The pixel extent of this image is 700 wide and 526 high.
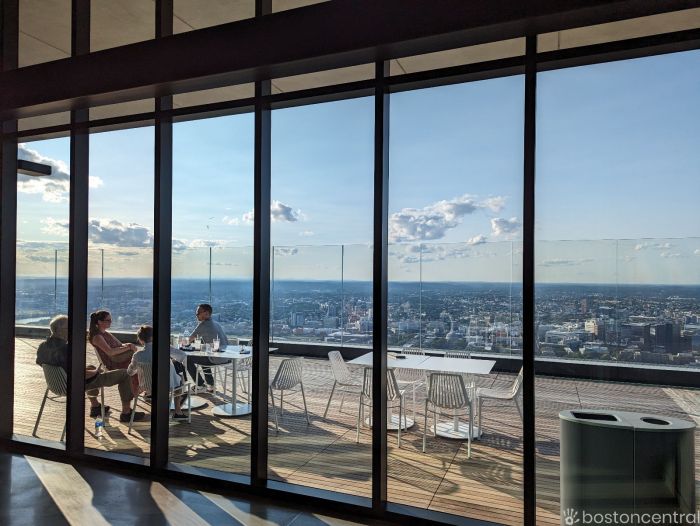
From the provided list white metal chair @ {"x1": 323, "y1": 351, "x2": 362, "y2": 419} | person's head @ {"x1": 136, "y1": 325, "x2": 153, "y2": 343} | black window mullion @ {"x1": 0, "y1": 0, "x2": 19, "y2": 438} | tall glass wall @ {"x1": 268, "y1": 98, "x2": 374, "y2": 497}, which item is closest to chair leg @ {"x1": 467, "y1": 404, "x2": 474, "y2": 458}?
tall glass wall @ {"x1": 268, "y1": 98, "x2": 374, "y2": 497}

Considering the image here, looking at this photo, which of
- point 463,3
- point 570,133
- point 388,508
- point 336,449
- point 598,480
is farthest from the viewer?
point 336,449

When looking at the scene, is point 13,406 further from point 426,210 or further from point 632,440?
point 632,440

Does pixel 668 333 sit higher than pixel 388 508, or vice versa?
pixel 668 333

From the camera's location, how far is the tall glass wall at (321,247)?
11.7 feet

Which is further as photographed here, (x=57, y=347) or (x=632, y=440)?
(x=57, y=347)

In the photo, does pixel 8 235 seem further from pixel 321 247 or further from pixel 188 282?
pixel 321 247

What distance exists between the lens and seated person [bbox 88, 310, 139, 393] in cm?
436

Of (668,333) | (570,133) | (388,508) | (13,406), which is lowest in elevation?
(388,508)

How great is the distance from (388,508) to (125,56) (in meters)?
3.27

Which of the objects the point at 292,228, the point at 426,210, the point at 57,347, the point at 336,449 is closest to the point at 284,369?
the point at 336,449

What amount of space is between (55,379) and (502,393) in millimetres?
3751

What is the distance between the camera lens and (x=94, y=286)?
4.24m

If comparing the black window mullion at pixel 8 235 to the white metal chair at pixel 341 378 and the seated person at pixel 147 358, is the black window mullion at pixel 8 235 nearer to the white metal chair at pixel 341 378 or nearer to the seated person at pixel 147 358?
the seated person at pixel 147 358

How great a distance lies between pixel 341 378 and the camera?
4.16 metres
